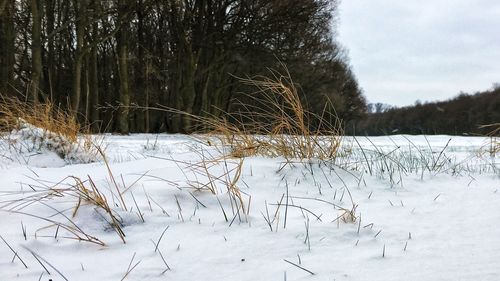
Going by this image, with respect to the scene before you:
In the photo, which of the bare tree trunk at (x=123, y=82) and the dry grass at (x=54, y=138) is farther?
the bare tree trunk at (x=123, y=82)

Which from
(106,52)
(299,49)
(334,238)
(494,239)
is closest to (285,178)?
(334,238)

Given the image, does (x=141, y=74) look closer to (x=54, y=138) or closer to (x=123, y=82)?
(x=123, y=82)

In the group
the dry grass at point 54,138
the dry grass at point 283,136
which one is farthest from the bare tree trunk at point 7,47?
the dry grass at point 283,136

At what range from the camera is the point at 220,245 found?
1776 millimetres

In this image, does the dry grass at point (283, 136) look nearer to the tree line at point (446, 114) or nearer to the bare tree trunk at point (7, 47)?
the bare tree trunk at point (7, 47)

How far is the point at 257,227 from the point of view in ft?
6.46

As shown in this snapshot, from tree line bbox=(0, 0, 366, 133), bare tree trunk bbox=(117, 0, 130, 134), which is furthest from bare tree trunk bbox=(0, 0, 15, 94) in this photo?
bare tree trunk bbox=(117, 0, 130, 134)

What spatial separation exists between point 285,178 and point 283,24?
15498mm

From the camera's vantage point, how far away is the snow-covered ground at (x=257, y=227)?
1.54 m

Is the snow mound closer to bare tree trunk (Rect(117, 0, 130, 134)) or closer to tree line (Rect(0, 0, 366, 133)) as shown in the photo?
tree line (Rect(0, 0, 366, 133))

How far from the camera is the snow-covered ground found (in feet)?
5.07

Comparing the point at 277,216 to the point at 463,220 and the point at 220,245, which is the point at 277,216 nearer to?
the point at 220,245

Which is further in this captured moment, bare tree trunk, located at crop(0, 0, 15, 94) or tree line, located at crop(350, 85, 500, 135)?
tree line, located at crop(350, 85, 500, 135)

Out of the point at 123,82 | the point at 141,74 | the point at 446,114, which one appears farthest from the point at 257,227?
the point at 446,114
